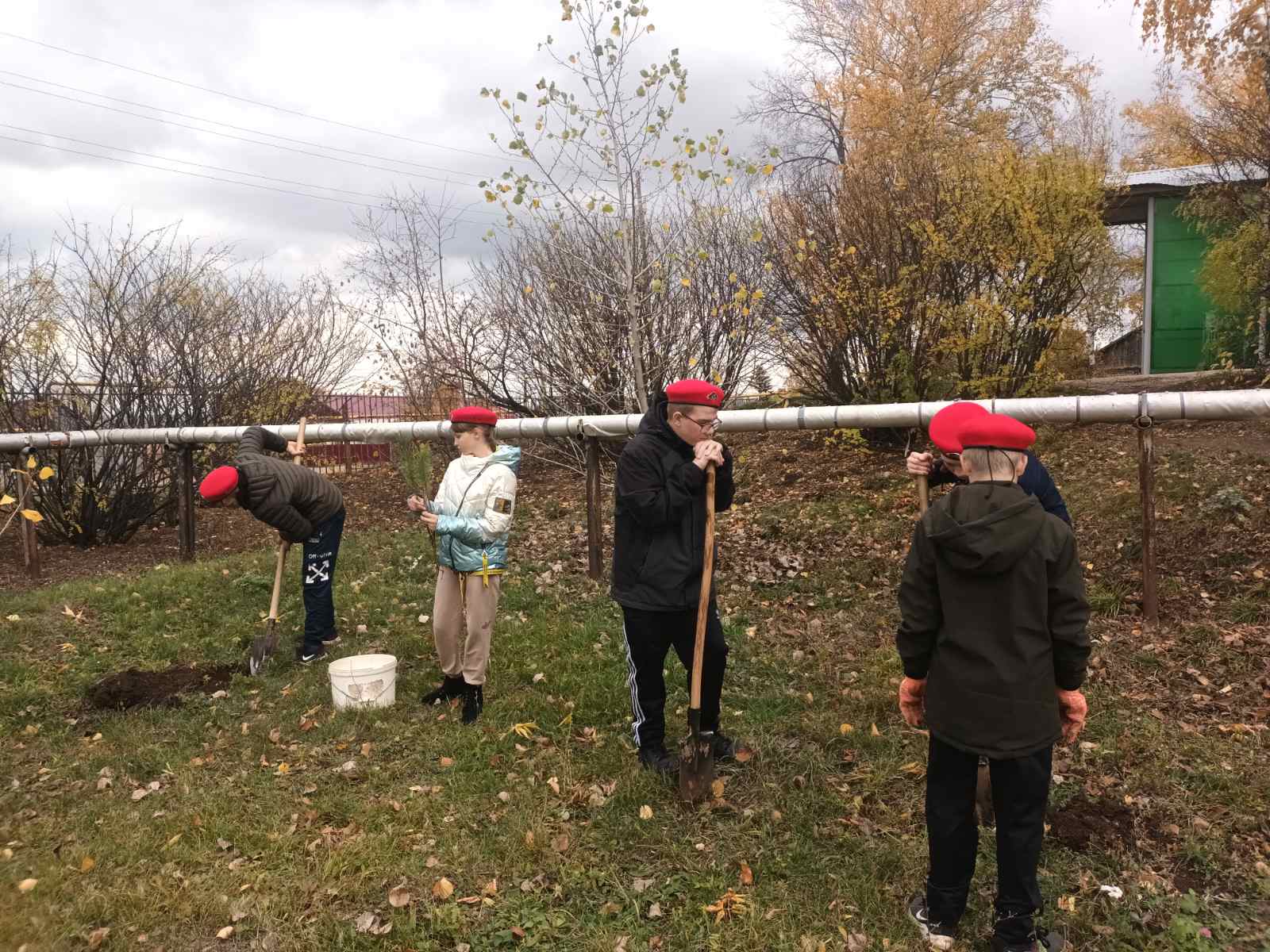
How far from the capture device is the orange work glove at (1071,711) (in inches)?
109

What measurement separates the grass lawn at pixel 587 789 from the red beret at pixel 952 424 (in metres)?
1.69

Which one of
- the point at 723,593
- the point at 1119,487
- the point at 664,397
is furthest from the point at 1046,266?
the point at 664,397

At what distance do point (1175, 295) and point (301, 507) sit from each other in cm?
1432

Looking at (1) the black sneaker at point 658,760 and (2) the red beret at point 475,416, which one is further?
(2) the red beret at point 475,416

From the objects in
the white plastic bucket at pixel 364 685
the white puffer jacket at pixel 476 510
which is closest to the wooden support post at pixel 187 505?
the white plastic bucket at pixel 364 685

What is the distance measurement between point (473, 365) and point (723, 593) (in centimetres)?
618

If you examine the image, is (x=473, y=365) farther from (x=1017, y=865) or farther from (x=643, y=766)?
(x=1017, y=865)

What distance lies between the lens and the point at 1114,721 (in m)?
4.40

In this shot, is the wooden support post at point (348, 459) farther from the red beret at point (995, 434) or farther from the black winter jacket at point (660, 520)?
the red beret at point (995, 434)

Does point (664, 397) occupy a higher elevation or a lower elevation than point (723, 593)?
higher

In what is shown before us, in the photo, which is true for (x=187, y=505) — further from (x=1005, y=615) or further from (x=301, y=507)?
(x=1005, y=615)

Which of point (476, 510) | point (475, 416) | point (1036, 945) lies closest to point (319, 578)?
point (476, 510)

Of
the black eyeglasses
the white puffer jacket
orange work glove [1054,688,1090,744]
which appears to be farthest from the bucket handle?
orange work glove [1054,688,1090,744]

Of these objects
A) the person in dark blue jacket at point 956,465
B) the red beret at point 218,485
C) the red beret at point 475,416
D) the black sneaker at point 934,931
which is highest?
the red beret at point 475,416
